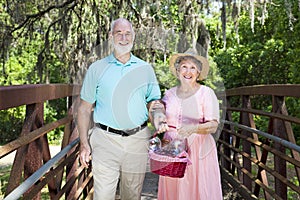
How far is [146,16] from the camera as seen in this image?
643cm

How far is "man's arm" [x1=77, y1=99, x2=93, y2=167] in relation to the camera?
2.28m

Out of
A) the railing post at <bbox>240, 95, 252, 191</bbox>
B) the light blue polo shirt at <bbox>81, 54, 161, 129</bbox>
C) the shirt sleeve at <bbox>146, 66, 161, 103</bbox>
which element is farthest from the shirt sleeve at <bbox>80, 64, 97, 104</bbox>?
the railing post at <bbox>240, 95, 252, 191</bbox>

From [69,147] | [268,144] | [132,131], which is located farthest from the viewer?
[268,144]

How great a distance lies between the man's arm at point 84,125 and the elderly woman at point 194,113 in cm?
39

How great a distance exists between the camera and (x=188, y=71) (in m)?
2.31

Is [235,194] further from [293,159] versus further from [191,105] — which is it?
[191,105]

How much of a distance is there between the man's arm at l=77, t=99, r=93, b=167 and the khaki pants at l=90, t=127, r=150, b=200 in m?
0.04

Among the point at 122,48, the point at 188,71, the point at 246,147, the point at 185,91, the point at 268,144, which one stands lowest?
the point at 246,147

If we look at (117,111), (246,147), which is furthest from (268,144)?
(117,111)

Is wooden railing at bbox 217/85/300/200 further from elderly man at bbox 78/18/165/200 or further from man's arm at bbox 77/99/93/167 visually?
man's arm at bbox 77/99/93/167

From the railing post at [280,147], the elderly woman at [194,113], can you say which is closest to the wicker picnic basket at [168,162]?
the elderly woman at [194,113]

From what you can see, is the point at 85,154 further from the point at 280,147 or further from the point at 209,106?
the point at 280,147

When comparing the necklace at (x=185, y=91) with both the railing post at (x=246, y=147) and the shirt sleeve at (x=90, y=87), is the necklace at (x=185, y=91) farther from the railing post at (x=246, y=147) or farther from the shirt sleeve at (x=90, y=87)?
the railing post at (x=246, y=147)

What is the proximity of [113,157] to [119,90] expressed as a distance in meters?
0.34
